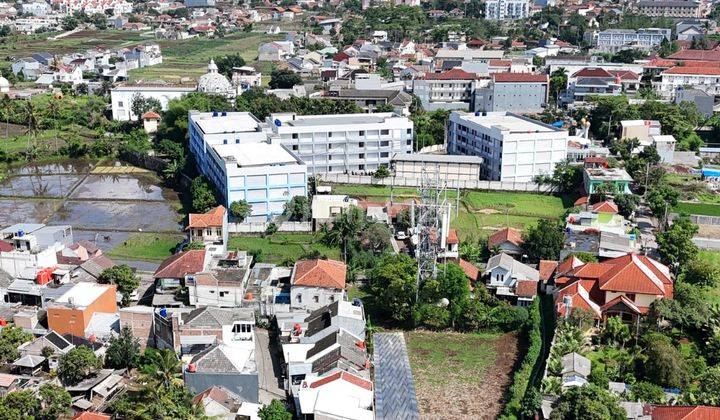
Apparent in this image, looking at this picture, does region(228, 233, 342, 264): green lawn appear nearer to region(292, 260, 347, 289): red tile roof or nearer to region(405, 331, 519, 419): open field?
region(292, 260, 347, 289): red tile roof

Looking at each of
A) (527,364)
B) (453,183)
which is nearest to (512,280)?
(527,364)

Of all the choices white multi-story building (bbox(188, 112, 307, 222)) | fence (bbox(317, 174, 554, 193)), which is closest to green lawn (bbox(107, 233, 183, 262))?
white multi-story building (bbox(188, 112, 307, 222))

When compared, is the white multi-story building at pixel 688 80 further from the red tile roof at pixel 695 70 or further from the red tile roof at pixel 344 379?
the red tile roof at pixel 344 379

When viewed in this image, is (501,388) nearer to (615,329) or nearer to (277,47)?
(615,329)

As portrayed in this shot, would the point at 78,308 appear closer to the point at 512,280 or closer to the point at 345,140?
the point at 512,280

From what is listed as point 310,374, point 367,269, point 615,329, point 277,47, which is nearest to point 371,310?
point 367,269

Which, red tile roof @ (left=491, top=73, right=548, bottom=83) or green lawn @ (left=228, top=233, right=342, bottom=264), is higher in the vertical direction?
red tile roof @ (left=491, top=73, right=548, bottom=83)

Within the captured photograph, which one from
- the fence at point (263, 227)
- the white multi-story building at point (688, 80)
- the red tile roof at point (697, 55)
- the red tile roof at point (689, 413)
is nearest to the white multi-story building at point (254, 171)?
the fence at point (263, 227)

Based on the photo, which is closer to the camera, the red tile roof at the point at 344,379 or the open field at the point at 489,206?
the red tile roof at the point at 344,379
